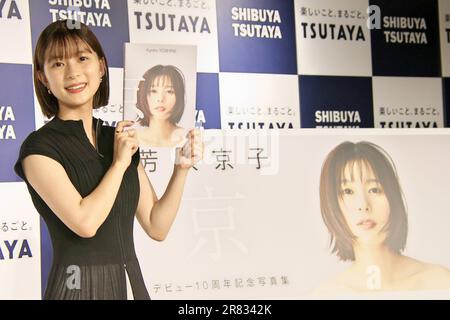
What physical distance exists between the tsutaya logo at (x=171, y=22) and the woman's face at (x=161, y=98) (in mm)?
233

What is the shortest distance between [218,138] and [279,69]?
45 centimetres

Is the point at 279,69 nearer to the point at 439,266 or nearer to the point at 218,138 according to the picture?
the point at 218,138

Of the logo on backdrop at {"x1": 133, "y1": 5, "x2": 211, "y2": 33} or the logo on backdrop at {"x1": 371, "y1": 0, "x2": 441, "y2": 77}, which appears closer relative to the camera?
the logo on backdrop at {"x1": 133, "y1": 5, "x2": 211, "y2": 33}

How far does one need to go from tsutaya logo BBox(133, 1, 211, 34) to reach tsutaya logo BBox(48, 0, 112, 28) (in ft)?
0.38

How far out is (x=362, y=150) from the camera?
2.40 meters

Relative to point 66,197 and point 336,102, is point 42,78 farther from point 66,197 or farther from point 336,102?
point 336,102

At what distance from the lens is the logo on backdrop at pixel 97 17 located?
2256 millimetres

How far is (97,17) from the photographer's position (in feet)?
7.65

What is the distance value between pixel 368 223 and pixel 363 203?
8 cm

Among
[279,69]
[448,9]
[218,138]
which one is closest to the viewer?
[218,138]

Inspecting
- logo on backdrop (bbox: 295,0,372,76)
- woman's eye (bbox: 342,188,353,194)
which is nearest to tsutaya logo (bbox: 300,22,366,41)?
logo on backdrop (bbox: 295,0,372,76)

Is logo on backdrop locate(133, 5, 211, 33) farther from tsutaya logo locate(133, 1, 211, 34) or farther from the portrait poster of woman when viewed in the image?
the portrait poster of woman

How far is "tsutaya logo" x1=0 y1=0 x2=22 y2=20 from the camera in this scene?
2.21m
